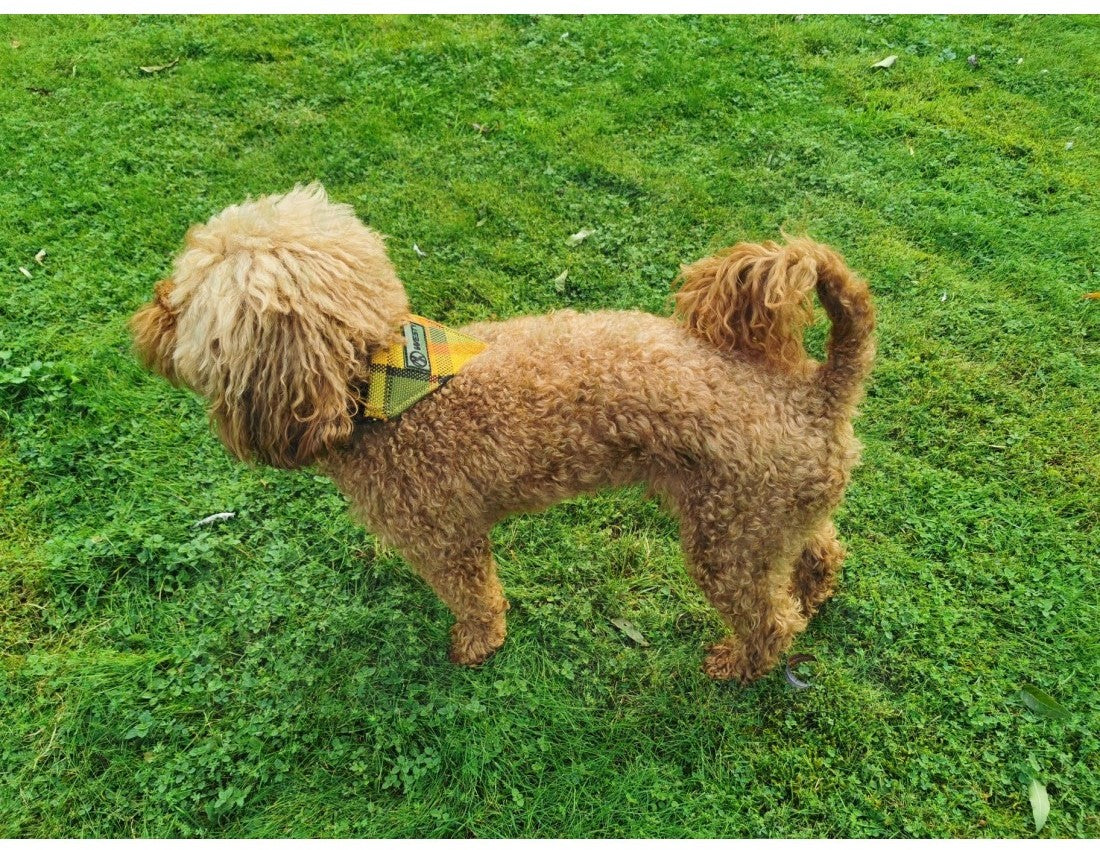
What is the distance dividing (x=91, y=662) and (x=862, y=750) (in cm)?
354

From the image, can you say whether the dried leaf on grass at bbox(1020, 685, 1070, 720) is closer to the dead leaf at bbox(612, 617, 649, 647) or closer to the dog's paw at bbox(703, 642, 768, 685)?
the dog's paw at bbox(703, 642, 768, 685)

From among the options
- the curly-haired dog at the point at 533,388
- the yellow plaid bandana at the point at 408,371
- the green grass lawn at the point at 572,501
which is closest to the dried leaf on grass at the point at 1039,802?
the green grass lawn at the point at 572,501

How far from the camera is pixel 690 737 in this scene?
9.95ft

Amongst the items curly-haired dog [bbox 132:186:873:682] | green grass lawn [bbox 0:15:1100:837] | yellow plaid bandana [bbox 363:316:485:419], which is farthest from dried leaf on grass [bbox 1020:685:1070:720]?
yellow plaid bandana [bbox 363:316:485:419]

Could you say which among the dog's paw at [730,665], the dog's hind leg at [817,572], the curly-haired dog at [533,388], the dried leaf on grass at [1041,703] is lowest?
the dried leaf on grass at [1041,703]

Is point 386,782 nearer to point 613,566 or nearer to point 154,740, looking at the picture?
point 154,740

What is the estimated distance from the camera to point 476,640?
124 inches

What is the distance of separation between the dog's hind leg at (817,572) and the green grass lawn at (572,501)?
0.12 metres

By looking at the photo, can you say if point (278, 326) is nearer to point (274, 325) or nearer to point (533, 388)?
point (274, 325)

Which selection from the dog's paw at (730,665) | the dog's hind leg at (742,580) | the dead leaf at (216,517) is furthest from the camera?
the dead leaf at (216,517)

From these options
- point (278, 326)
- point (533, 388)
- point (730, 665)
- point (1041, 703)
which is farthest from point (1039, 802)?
point (278, 326)

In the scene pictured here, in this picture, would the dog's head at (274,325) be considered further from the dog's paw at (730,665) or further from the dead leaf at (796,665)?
the dead leaf at (796,665)

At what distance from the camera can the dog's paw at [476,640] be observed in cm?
313

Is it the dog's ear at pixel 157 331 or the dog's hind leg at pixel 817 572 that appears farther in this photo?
the dog's hind leg at pixel 817 572
